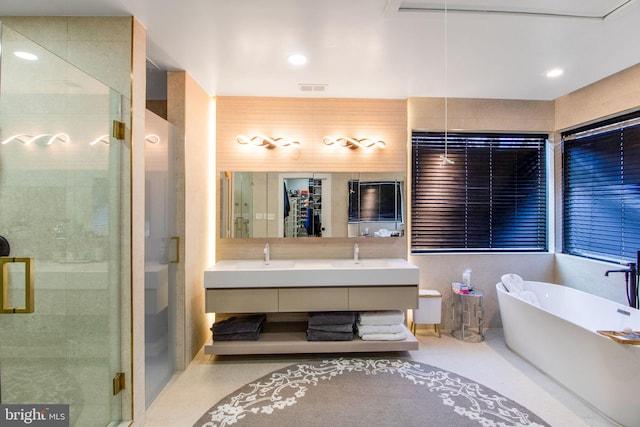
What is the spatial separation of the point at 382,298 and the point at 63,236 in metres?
2.45

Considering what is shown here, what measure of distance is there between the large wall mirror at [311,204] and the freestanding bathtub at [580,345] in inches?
55.5

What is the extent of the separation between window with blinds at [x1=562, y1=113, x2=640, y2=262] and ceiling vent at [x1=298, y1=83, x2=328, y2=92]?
9.43 ft

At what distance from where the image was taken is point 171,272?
266 cm

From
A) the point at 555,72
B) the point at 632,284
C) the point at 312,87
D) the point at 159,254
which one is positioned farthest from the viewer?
the point at 312,87

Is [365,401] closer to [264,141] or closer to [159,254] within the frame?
[159,254]

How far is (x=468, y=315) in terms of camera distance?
3490mm

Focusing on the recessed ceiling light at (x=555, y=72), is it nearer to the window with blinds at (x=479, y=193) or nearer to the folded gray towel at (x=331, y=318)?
the window with blinds at (x=479, y=193)

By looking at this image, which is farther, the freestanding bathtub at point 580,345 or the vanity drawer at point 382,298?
the vanity drawer at point 382,298

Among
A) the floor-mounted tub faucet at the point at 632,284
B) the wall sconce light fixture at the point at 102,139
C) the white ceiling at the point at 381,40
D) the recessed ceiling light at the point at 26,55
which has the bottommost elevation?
the floor-mounted tub faucet at the point at 632,284

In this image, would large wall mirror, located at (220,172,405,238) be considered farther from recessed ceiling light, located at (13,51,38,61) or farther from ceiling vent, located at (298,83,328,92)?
recessed ceiling light, located at (13,51,38,61)

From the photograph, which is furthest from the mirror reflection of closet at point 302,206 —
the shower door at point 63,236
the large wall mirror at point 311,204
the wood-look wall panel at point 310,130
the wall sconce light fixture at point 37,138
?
the wall sconce light fixture at point 37,138

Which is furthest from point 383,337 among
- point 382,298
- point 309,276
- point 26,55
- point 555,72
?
point 26,55

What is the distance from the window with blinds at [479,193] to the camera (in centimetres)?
366

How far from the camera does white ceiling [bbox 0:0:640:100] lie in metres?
1.90
